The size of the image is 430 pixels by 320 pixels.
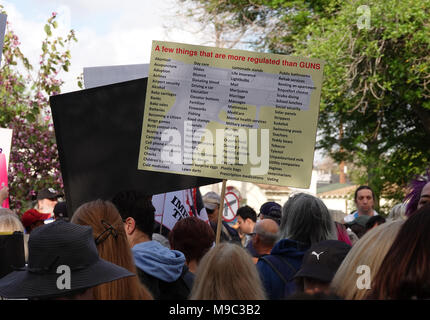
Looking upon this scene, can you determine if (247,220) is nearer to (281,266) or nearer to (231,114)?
(231,114)

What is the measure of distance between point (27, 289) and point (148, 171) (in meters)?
2.79

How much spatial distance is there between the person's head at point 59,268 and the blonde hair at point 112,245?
7.3 inches

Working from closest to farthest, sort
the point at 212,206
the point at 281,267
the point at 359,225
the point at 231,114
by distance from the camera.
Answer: the point at 281,267 < the point at 231,114 < the point at 359,225 < the point at 212,206

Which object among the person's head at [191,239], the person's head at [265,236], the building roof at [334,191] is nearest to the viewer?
the person's head at [191,239]

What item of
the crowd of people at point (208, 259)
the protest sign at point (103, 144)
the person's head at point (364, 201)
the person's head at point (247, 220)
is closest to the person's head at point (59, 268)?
the crowd of people at point (208, 259)

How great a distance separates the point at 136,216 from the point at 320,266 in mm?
1295

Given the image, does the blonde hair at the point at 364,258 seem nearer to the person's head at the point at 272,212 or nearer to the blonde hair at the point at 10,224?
the blonde hair at the point at 10,224

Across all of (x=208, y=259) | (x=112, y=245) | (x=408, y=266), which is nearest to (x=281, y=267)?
(x=112, y=245)

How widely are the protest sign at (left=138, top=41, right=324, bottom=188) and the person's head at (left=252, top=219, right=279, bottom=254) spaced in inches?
13.5

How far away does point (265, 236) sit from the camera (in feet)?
14.9

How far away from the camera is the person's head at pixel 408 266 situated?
84.3 inches

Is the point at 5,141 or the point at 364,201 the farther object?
the point at 364,201
